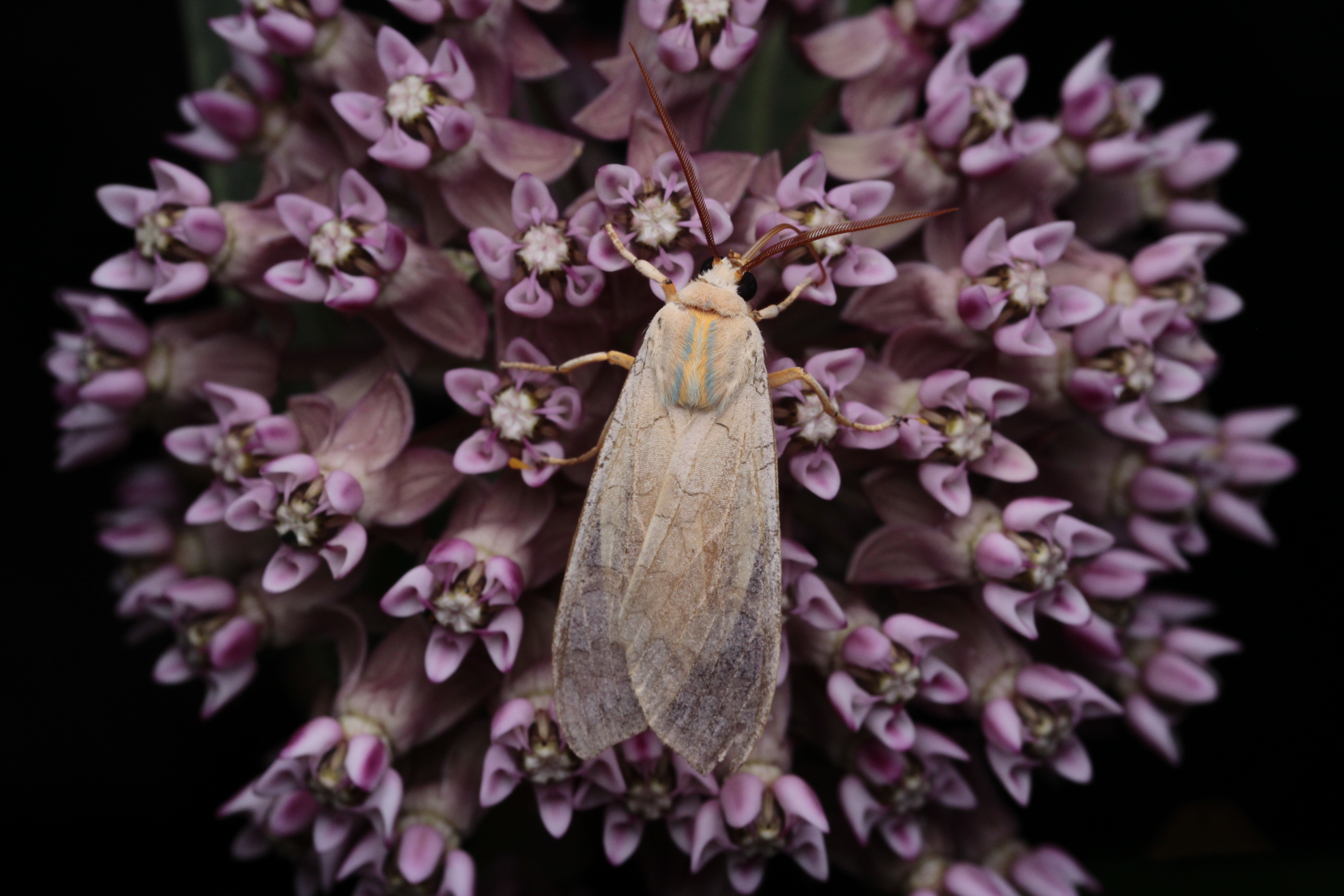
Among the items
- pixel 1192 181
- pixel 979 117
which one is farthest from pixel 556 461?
pixel 1192 181

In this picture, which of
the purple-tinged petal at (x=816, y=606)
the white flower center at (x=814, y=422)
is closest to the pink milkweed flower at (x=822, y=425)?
the white flower center at (x=814, y=422)

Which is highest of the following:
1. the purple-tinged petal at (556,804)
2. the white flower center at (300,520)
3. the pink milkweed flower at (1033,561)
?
→ the pink milkweed flower at (1033,561)

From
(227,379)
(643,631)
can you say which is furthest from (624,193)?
(227,379)

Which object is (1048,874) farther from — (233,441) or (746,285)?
(233,441)

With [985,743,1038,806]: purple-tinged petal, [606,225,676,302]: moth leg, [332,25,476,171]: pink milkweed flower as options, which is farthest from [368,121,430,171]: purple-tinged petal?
[985,743,1038,806]: purple-tinged petal

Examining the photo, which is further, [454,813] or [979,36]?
[979,36]

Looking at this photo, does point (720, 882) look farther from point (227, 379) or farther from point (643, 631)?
point (227, 379)

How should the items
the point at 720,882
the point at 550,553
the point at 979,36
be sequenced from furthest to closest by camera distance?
1. the point at 979,36
2. the point at 720,882
3. the point at 550,553

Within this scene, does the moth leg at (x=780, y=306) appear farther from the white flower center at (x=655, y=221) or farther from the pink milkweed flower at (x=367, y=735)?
the pink milkweed flower at (x=367, y=735)
